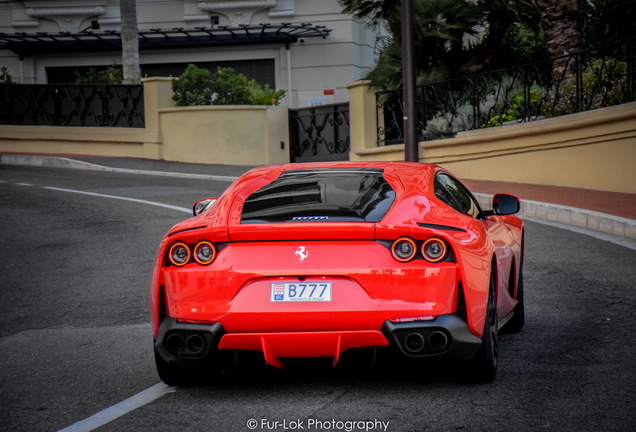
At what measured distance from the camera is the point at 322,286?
5.70 m

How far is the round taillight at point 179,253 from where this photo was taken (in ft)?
19.5

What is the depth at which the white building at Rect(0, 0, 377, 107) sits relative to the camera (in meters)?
37.2

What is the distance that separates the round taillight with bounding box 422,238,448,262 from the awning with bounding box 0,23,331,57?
99.6ft

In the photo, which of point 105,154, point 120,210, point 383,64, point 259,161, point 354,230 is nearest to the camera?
point 354,230

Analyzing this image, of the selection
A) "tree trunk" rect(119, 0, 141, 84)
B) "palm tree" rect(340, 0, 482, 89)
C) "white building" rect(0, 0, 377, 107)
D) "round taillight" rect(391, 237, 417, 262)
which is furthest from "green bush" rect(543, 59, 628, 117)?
"white building" rect(0, 0, 377, 107)

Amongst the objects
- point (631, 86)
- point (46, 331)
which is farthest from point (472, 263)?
point (631, 86)

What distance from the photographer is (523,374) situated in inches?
251

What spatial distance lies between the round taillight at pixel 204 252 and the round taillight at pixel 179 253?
2.1 inches

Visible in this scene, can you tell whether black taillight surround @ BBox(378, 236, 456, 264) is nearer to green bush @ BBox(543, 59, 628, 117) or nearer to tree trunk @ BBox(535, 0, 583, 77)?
green bush @ BBox(543, 59, 628, 117)

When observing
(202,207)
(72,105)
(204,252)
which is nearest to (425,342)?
(204,252)

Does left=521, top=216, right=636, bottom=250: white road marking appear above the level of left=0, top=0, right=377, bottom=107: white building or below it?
below

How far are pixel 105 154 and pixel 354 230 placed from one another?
26.1 m

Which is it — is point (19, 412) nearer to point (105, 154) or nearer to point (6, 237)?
point (6, 237)

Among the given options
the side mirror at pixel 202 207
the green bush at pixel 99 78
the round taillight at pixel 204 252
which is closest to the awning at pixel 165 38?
the green bush at pixel 99 78
